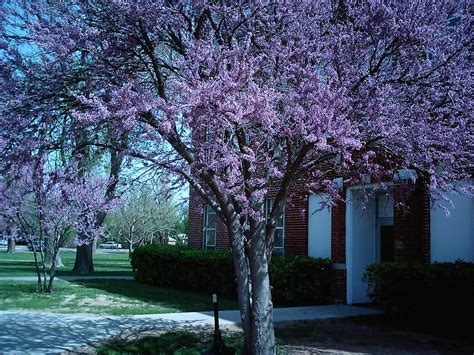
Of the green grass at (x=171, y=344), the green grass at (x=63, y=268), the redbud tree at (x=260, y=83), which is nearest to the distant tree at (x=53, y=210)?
the green grass at (x=171, y=344)

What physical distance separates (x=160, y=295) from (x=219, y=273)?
1.83 meters

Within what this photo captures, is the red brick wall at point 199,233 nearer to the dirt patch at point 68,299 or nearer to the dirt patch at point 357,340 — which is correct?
the dirt patch at point 68,299

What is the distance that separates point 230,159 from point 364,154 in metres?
2.93

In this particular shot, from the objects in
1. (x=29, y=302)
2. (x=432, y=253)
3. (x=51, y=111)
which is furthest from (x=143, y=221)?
(x=51, y=111)

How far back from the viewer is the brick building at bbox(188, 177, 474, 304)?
11289mm

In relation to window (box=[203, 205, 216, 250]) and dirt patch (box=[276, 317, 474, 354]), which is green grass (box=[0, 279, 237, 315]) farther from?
dirt patch (box=[276, 317, 474, 354])

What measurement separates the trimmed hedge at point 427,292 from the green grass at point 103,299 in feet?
12.5

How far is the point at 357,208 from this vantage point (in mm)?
13773

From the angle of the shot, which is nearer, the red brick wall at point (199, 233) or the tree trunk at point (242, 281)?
the tree trunk at point (242, 281)

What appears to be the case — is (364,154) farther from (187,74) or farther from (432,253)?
(432,253)

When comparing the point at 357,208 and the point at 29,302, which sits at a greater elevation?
the point at 357,208

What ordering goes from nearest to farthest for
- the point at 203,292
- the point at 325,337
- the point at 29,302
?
the point at 325,337
the point at 29,302
the point at 203,292

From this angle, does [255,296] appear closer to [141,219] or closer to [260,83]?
[260,83]

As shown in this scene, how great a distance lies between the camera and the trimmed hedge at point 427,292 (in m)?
9.72
